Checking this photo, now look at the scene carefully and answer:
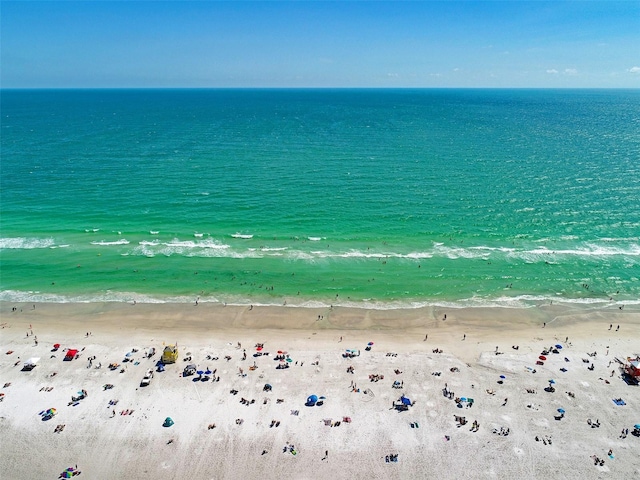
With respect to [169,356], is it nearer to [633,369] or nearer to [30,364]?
[30,364]

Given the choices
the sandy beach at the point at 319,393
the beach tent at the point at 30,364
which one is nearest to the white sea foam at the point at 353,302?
the sandy beach at the point at 319,393

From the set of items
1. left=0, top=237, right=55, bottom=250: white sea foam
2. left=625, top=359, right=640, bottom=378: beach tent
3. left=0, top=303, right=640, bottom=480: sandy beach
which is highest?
left=0, top=237, right=55, bottom=250: white sea foam

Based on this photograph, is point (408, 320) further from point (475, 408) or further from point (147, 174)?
point (147, 174)

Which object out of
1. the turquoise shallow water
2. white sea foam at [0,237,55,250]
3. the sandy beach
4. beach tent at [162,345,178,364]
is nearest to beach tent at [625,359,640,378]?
the sandy beach

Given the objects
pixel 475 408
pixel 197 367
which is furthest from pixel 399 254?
pixel 197 367

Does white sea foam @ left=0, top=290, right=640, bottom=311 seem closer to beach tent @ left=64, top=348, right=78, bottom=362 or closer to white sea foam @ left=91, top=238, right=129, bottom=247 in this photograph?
beach tent @ left=64, top=348, right=78, bottom=362

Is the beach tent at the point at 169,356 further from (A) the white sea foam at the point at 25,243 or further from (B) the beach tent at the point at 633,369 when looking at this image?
(B) the beach tent at the point at 633,369
